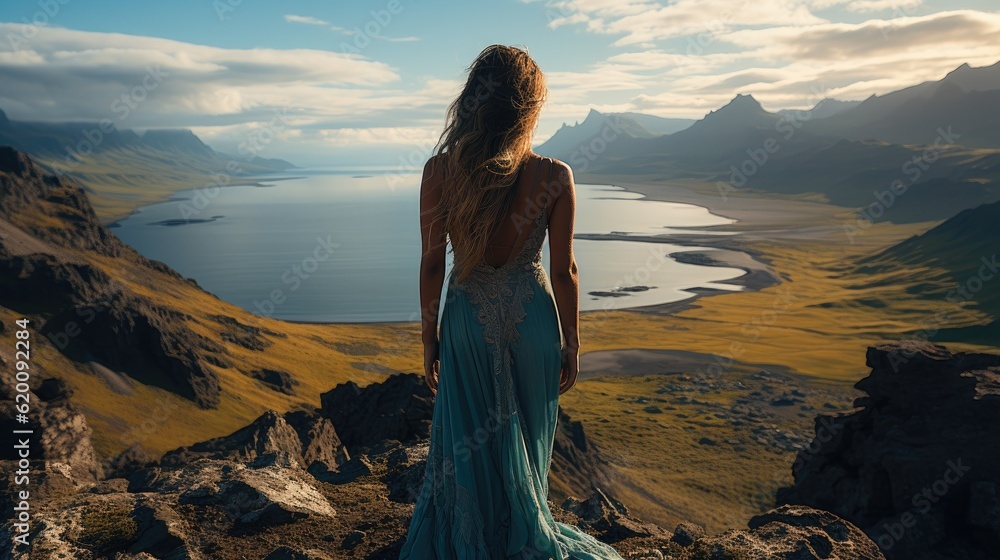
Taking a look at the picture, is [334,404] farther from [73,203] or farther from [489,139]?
[73,203]

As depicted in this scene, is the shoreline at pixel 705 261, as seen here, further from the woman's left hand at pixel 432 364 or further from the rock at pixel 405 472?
the woman's left hand at pixel 432 364

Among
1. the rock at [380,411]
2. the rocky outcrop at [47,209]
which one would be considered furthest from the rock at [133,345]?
the rocky outcrop at [47,209]

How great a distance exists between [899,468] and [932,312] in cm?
9135

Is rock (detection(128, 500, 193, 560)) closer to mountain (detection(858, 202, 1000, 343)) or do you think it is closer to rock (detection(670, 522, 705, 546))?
rock (detection(670, 522, 705, 546))

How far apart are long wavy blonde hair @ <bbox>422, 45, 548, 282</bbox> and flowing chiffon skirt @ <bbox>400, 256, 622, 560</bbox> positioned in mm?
462

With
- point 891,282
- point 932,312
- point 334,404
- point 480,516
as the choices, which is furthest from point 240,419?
point 891,282

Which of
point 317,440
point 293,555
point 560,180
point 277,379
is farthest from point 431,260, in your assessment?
point 277,379

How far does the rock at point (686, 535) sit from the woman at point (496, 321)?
1.44m

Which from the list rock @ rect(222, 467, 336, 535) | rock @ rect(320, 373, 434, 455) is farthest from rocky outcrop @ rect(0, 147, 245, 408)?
rock @ rect(222, 467, 336, 535)

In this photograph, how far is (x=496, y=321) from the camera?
559 centimetres

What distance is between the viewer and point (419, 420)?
15.7 meters

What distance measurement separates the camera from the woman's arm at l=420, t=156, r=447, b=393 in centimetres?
539

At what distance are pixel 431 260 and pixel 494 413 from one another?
137 cm

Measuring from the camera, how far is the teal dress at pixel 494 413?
5570 millimetres
